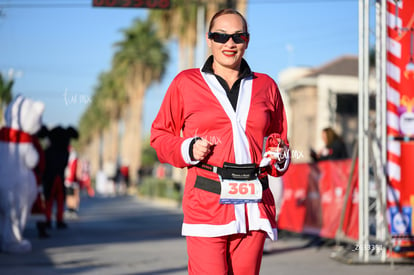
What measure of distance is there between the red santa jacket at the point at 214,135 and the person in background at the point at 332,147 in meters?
7.57

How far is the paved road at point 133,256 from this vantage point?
315 inches

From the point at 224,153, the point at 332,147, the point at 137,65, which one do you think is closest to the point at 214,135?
the point at 224,153

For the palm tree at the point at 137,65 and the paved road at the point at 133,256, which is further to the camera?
the palm tree at the point at 137,65

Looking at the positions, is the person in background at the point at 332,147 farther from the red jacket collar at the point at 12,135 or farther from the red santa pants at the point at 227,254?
the red santa pants at the point at 227,254

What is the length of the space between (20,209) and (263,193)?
6.66 m

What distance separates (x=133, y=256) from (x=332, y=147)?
3.69 meters

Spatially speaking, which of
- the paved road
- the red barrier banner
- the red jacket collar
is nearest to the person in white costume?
the red jacket collar

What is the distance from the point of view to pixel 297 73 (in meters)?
46.4

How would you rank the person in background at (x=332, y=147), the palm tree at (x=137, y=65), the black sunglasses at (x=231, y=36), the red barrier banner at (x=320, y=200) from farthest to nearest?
the palm tree at (x=137, y=65) → the person in background at (x=332, y=147) → the red barrier banner at (x=320, y=200) → the black sunglasses at (x=231, y=36)

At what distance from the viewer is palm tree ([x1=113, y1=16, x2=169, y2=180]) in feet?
170

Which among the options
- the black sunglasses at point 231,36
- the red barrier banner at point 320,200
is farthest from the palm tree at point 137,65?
the black sunglasses at point 231,36

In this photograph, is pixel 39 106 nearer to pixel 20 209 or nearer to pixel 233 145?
pixel 20 209

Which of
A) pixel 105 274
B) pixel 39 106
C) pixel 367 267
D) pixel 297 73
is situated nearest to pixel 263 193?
pixel 105 274

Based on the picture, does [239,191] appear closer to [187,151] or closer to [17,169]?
[187,151]
